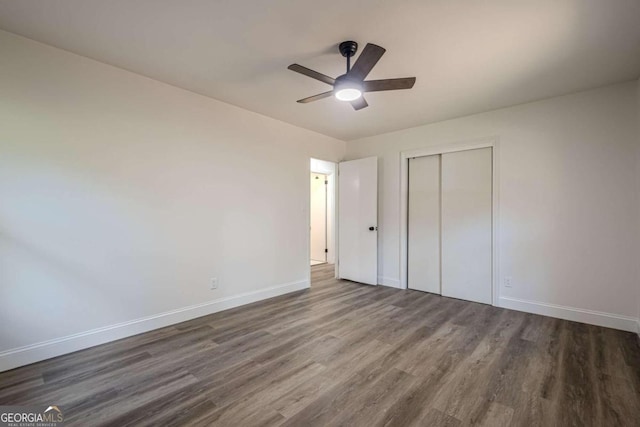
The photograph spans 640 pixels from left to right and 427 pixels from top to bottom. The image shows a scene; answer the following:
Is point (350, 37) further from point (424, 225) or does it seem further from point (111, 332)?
point (111, 332)

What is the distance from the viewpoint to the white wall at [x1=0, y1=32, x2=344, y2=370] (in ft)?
7.42

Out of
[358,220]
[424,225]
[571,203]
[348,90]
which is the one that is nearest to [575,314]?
[571,203]

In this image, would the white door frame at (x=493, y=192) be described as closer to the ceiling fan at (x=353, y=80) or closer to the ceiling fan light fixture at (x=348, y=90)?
the ceiling fan at (x=353, y=80)

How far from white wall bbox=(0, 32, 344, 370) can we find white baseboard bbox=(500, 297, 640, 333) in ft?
10.7

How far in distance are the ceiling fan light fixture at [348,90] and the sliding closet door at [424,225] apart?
7.94 feet

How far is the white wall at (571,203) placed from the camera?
116 inches

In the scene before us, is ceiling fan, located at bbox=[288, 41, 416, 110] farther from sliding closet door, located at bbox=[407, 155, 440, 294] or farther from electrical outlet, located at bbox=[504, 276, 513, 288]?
electrical outlet, located at bbox=[504, 276, 513, 288]

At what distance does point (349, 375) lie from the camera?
217 cm

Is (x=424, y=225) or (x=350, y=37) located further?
(x=424, y=225)

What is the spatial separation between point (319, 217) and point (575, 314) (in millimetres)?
4911

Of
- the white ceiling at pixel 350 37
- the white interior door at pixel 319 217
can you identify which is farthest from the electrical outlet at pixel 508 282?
the white interior door at pixel 319 217

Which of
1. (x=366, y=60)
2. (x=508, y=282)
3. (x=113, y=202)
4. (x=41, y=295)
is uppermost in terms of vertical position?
(x=366, y=60)

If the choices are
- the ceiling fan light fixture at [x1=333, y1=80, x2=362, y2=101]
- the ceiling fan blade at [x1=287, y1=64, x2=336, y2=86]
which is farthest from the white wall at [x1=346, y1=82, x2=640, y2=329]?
the ceiling fan blade at [x1=287, y1=64, x2=336, y2=86]

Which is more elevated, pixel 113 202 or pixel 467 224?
pixel 113 202
